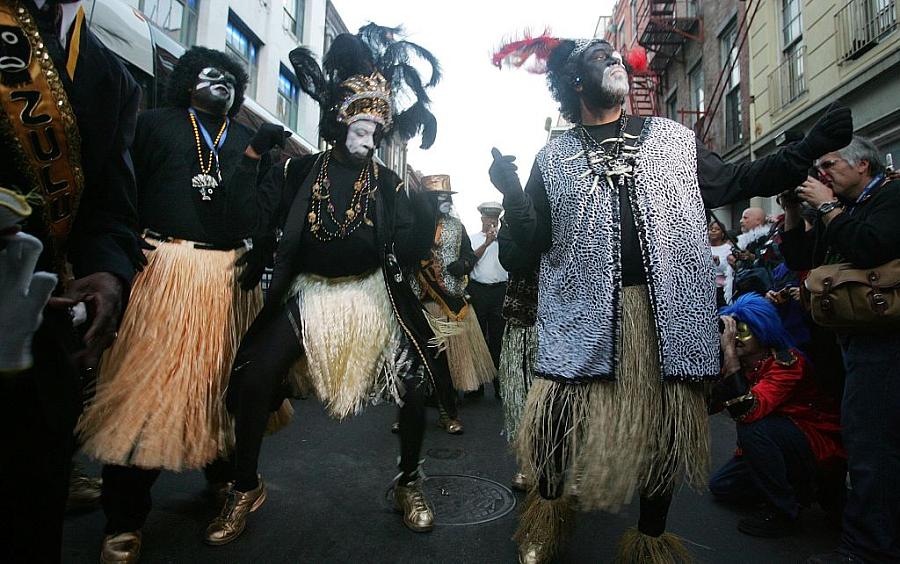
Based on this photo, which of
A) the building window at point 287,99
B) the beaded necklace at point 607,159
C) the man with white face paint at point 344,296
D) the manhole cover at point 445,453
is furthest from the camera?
the building window at point 287,99

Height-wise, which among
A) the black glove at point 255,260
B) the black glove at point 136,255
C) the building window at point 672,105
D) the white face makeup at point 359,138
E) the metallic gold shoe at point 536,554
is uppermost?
the building window at point 672,105

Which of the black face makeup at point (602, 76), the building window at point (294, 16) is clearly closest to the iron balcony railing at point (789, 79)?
the black face makeup at point (602, 76)

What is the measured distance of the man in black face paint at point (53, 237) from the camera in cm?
87

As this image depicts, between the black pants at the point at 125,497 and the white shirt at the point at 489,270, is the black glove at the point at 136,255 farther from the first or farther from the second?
the white shirt at the point at 489,270

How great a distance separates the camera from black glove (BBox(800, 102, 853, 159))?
1.65m

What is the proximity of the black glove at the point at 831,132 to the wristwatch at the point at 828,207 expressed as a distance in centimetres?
64

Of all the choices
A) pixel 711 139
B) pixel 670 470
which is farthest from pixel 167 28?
pixel 711 139

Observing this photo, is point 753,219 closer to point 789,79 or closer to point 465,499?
point 465,499

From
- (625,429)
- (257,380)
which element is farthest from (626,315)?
(257,380)

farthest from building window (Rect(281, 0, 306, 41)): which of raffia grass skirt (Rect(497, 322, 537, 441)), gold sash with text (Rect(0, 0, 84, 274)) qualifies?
gold sash with text (Rect(0, 0, 84, 274))

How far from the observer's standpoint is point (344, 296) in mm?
2488

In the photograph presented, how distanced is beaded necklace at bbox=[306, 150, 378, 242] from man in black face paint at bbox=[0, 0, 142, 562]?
1.29 m

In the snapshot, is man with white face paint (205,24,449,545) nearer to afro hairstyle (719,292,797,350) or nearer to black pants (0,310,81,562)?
black pants (0,310,81,562)

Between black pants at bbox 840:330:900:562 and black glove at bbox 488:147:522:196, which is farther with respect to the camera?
black pants at bbox 840:330:900:562
